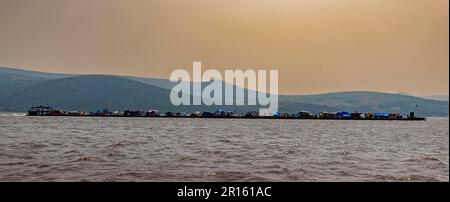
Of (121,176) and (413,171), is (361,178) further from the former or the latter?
(121,176)

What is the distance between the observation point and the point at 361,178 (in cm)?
2805

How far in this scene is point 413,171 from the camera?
3219 cm

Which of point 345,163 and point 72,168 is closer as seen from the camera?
point 72,168
